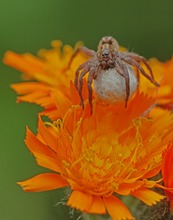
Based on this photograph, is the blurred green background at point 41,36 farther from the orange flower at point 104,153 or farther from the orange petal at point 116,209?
the orange petal at point 116,209

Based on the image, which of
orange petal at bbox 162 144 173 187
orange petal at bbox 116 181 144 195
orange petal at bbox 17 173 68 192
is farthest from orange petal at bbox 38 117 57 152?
orange petal at bbox 162 144 173 187

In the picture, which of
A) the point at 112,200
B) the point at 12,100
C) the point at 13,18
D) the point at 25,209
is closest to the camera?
the point at 112,200

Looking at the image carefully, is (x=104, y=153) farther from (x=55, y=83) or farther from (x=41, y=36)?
(x=41, y=36)

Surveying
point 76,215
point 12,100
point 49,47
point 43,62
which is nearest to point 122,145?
point 76,215

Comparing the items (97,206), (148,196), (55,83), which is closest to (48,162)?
(97,206)

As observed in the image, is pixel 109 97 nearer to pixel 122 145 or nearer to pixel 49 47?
pixel 122 145

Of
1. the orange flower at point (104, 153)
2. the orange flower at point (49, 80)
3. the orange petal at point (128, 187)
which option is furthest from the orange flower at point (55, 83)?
the orange petal at point (128, 187)

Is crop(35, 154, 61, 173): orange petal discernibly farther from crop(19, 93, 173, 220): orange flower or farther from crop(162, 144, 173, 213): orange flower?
crop(162, 144, 173, 213): orange flower
